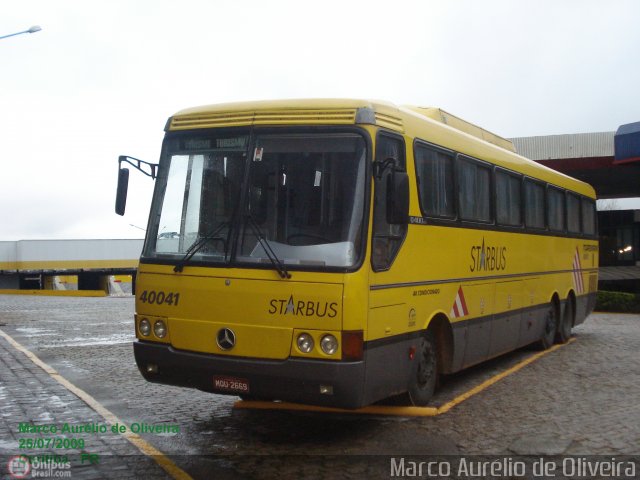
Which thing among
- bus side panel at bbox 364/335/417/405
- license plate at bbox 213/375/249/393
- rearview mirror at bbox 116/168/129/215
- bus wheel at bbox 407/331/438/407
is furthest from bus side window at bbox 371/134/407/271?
rearview mirror at bbox 116/168/129/215

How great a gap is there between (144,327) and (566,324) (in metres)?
10.3

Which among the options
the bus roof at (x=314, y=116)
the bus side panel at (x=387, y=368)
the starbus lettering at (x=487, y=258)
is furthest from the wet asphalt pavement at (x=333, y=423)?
the bus roof at (x=314, y=116)

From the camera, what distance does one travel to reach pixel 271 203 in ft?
24.3

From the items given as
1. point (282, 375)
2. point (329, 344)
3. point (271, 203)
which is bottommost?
point (282, 375)

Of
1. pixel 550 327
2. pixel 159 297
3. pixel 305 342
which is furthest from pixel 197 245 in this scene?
pixel 550 327

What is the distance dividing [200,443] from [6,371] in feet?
19.9

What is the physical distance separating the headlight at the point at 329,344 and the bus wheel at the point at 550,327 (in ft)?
27.1

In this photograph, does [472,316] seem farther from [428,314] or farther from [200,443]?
[200,443]

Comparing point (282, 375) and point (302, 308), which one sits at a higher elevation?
point (302, 308)

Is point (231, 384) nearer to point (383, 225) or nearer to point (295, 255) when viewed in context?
point (295, 255)

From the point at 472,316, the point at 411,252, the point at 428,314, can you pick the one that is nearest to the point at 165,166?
the point at 411,252

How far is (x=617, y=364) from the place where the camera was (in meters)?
12.6

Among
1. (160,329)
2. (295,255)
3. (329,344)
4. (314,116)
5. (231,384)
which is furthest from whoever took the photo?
(160,329)

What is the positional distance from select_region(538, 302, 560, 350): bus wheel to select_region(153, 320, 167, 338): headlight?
854cm
